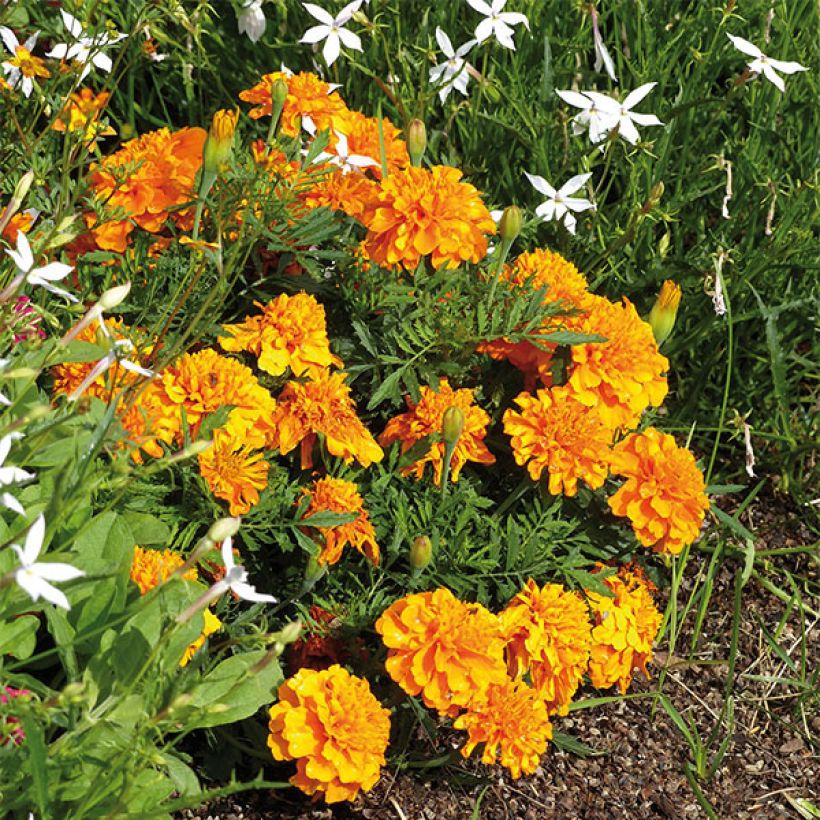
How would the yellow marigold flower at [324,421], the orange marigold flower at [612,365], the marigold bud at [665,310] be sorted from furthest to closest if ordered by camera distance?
the marigold bud at [665,310], the orange marigold flower at [612,365], the yellow marigold flower at [324,421]

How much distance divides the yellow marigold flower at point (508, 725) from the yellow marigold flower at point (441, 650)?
5cm

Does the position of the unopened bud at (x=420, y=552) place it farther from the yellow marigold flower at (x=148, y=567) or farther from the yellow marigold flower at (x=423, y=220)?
the yellow marigold flower at (x=423, y=220)

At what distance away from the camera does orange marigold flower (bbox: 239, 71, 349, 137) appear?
7.60 feet

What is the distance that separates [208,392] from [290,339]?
0.18 meters

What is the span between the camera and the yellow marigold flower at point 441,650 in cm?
185

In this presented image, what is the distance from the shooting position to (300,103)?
2.32 metres

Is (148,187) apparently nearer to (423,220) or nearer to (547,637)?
(423,220)

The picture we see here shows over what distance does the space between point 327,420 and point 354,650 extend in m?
0.37

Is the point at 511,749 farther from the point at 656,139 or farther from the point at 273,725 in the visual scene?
the point at 656,139

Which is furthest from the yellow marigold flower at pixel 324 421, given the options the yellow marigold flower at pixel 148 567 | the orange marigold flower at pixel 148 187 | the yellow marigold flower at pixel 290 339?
the orange marigold flower at pixel 148 187

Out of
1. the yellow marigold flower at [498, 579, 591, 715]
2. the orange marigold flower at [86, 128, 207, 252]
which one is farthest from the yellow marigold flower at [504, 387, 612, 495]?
the orange marigold flower at [86, 128, 207, 252]

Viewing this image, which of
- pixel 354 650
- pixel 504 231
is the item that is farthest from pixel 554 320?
pixel 354 650

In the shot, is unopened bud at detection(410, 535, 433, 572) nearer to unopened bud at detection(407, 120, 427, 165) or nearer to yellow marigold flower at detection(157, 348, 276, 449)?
yellow marigold flower at detection(157, 348, 276, 449)

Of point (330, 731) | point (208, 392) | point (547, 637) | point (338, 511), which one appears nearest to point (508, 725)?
point (547, 637)
